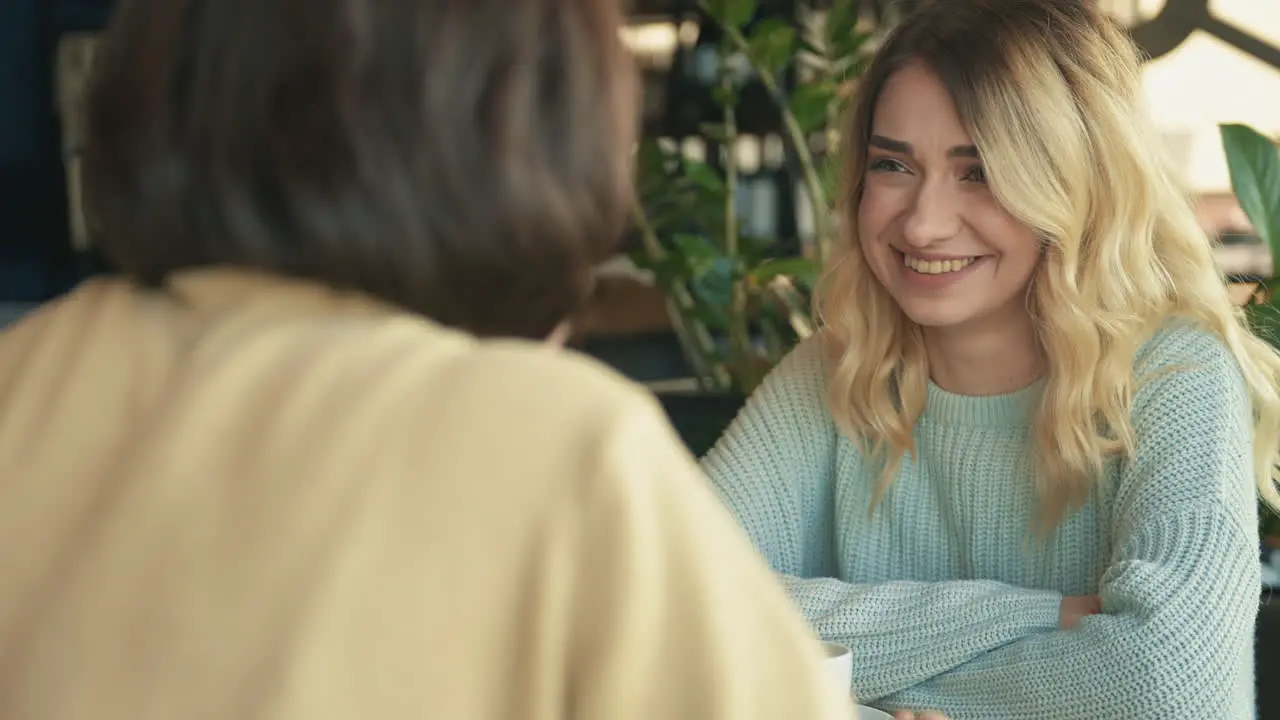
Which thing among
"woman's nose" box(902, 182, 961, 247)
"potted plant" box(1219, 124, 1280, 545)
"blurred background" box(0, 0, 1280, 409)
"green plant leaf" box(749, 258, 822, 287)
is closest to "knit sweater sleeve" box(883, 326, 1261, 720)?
"woman's nose" box(902, 182, 961, 247)

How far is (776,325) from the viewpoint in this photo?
308cm

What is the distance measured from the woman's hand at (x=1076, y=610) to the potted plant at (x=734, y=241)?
1212mm

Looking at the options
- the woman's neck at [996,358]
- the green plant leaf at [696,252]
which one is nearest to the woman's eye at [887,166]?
the woman's neck at [996,358]

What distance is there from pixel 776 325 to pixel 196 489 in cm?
258

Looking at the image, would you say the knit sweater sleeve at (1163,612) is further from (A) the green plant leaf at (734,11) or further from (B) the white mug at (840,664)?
(A) the green plant leaf at (734,11)

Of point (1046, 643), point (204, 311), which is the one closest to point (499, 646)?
point (204, 311)

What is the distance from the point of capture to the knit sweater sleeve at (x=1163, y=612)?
1.37 meters

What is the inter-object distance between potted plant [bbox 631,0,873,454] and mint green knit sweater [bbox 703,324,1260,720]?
2.90ft

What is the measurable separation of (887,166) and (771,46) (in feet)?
3.93

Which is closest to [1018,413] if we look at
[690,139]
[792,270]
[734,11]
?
[792,270]

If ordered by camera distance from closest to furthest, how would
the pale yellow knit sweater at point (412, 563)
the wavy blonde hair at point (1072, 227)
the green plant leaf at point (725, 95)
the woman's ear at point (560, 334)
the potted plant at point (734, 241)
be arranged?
the pale yellow knit sweater at point (412, 563)
the woman's ear at point (560, 334)
the wavy blonde hair at point (1072, 227)
the potted plant at point (734, 241)
the green plant leaf at point (725, 95)

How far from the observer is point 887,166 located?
5.80 feet

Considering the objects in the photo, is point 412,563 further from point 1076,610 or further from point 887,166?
point 887,166

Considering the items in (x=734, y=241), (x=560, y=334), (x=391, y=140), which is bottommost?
(x=734, y=241)
